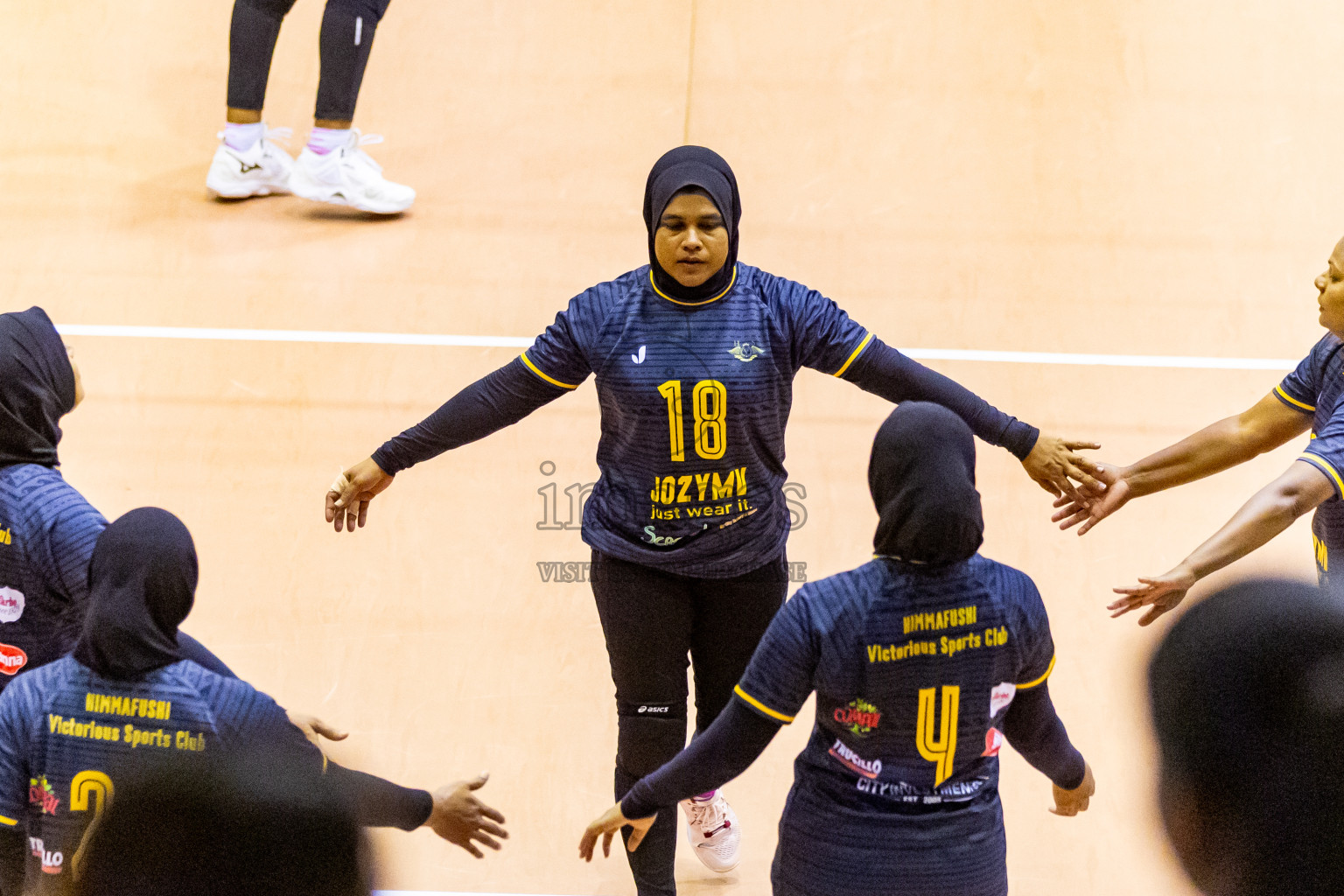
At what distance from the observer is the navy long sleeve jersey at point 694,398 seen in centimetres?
289

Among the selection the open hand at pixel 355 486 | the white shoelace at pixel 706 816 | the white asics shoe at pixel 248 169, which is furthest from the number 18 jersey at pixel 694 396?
the white asics shoe at pixel 248 169

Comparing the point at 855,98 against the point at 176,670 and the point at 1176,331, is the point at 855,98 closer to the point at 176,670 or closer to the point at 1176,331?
the point at 1176,331

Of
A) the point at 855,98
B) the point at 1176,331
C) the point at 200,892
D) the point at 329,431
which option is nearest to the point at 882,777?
the point at 200,892

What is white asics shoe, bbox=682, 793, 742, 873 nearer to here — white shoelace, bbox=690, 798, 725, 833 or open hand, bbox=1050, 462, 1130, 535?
white shoelace, bbox=690, 798, 725, 833

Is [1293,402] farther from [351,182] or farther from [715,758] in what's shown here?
[351,182]

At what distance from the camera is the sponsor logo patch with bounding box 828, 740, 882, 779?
7.52ft

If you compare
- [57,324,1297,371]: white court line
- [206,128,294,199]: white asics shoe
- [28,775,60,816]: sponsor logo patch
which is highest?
[206,128,294,199]: white asics shoe

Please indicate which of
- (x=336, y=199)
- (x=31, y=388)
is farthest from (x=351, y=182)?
(x=31, y=388)

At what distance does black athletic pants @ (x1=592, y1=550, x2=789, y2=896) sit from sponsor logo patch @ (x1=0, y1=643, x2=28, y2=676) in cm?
121

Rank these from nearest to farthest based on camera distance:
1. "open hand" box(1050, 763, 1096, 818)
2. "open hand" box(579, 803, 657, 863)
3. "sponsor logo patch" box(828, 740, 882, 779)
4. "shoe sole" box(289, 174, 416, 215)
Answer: "sponsor logo patch" box(828, 740, 882, 779) < "open hand" box(579, 803, 657, 863) < "open hand" box(1050, 763, 1096, 818) < "shoe sole" box(289, 174, 416, 215)

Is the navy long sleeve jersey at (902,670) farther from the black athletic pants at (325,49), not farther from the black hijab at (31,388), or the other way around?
the black athletic pants at (325,49)

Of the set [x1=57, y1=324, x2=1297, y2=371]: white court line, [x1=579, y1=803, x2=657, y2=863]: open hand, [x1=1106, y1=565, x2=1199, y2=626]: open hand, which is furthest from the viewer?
[x1=57, y1=324, x2=1297, y2=371]: white court line

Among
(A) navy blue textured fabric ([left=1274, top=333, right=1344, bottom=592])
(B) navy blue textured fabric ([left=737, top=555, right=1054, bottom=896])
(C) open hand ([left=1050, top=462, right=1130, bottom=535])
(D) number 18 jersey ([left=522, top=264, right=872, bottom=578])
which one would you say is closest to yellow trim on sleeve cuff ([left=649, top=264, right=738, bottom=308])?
(D) number 18 jersey ([left=522, top=264, right=872, bottom=578])

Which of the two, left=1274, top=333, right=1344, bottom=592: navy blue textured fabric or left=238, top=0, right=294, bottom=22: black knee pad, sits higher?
left=238, top=0, right=294, bottom=22: black knee pad
